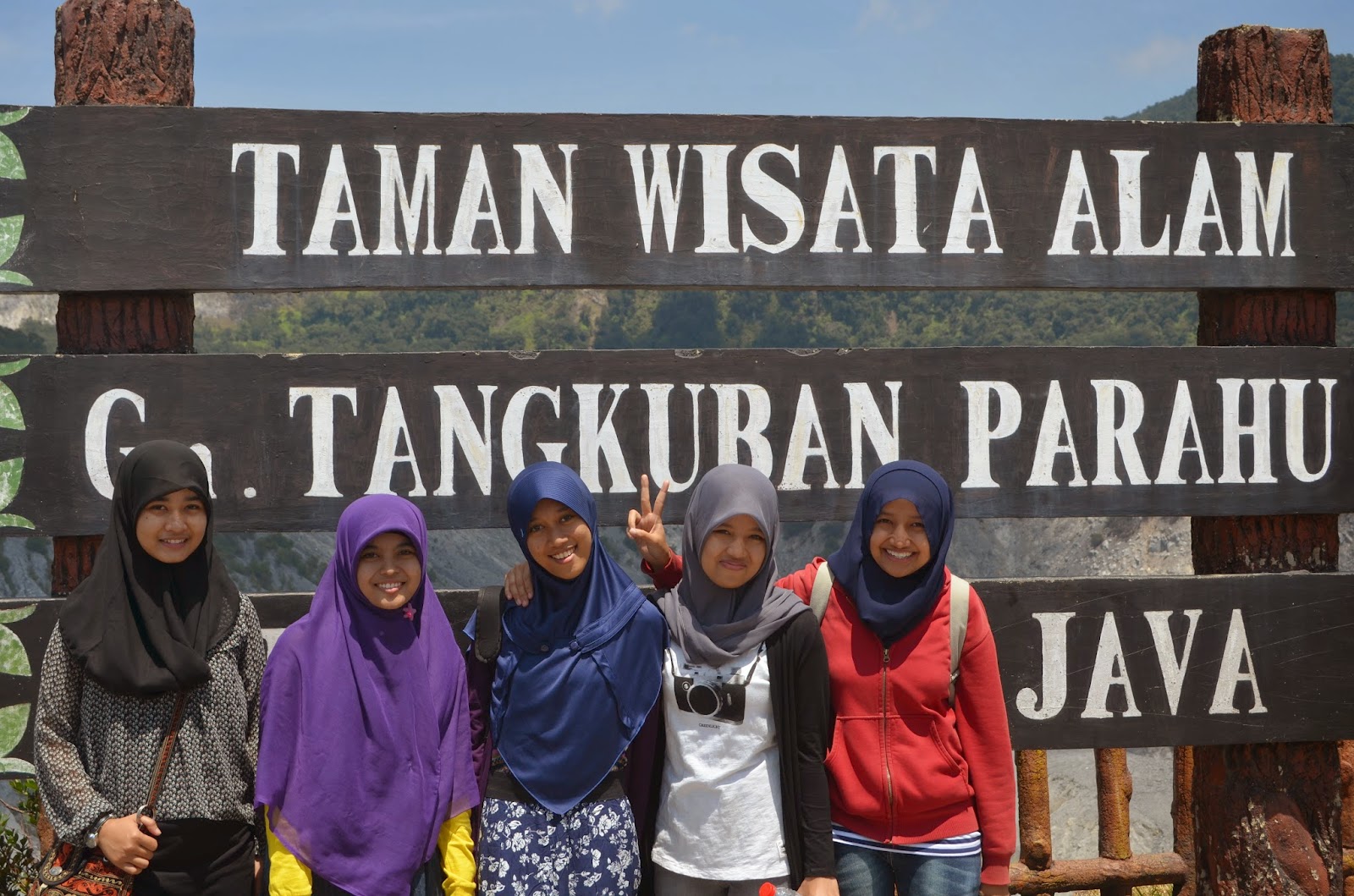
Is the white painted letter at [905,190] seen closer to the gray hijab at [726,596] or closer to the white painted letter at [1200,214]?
the white painted letter at [1200,214]

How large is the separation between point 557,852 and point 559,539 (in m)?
0.71

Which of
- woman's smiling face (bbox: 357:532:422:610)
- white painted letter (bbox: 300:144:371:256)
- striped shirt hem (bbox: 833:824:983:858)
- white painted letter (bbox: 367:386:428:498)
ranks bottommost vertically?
striped shirt hem (bbox: 833:824:983:858)

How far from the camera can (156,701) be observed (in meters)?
2.81

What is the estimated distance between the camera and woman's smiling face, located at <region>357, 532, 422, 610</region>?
2.89 m

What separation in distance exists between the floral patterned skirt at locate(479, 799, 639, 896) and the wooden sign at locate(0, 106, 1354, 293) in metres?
1.71

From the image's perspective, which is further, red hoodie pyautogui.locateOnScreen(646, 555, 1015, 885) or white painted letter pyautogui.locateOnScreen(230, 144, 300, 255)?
white painted letter pyautogui.locateOnScreen(230, 144, 300, 255)

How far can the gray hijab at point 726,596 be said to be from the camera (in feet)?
9.57

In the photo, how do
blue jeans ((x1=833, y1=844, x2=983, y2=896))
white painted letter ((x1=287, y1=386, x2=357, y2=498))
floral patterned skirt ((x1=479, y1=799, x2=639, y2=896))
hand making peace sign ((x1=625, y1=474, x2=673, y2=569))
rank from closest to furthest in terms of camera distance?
floral patterned skirt ((x1=479, y1=799, x2=639, y2=896)), blue jeans ((x1=833, y1=844, x2=983, y2=896)), hand making peace sign ((x1=625, y1=474, x2=673, y2=569)), white painted letter ((x1=287, y1=386, x2=357, y2=498))

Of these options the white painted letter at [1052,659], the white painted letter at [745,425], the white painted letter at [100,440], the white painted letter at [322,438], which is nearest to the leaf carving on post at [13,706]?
the white painted letter at [100,440]

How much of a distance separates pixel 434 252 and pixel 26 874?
268 centimetres

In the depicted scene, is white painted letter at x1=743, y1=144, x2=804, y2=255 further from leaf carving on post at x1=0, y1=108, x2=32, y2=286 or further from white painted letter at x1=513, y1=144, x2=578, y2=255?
leaf carving on post at x1=0, y1=108, x2=32, y2=286

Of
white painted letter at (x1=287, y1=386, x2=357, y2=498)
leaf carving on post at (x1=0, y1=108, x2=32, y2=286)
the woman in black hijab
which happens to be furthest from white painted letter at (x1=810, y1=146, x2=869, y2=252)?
leaf carving on post at (x1=0, y1=108, x2=32, y2=286)

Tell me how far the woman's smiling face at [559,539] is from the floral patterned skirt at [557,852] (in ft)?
1.81

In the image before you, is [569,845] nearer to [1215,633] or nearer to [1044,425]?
[1044,425]
